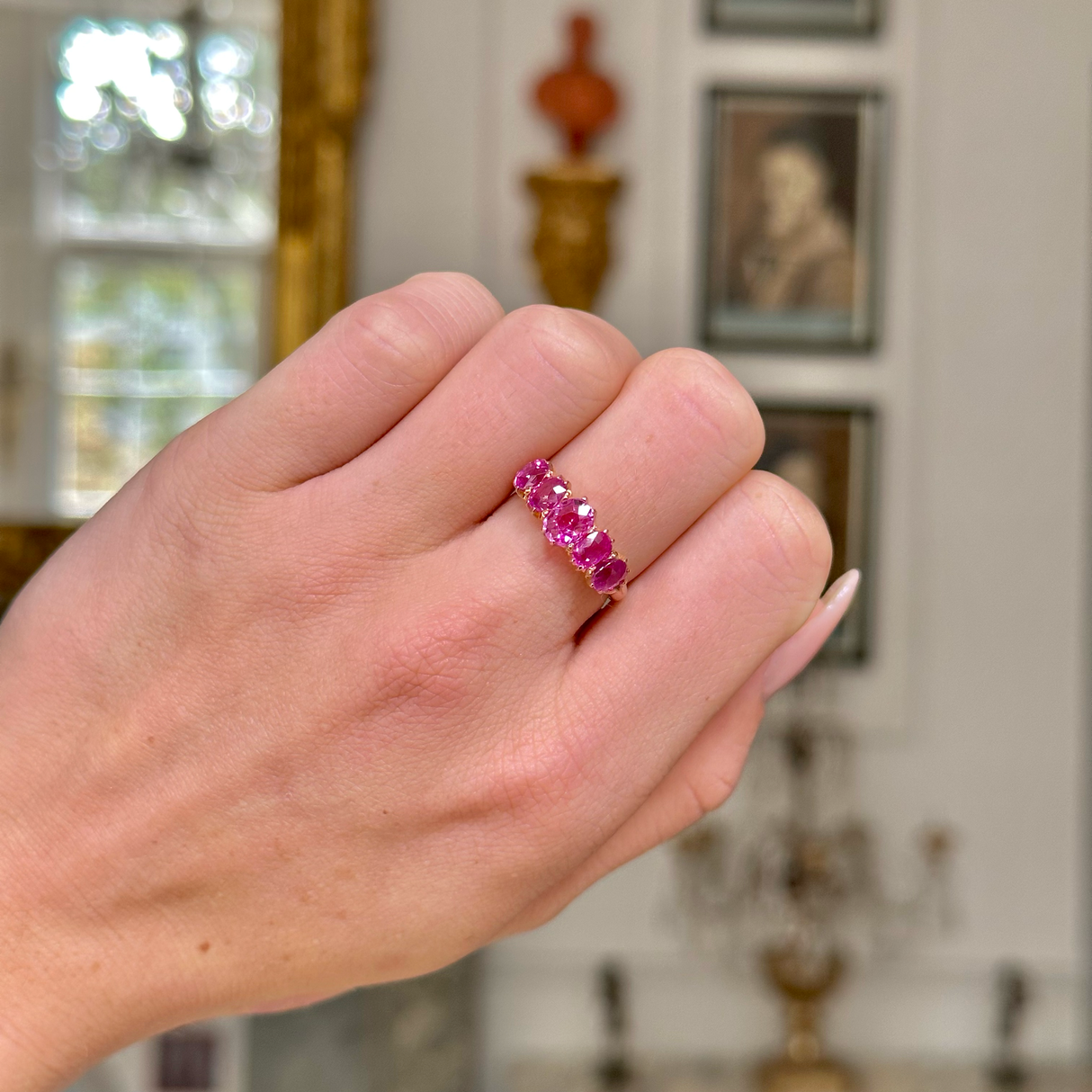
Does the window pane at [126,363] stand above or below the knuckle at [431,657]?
above

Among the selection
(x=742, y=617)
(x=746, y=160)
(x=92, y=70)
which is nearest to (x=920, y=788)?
(x=746, y=160)

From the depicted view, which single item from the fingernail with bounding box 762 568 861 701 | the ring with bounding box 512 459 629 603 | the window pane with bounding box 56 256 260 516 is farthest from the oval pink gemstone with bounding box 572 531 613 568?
the window pane with bounding box 56 256 260 516

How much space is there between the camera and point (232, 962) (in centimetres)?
47

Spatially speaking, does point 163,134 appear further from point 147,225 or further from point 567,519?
point 567,519

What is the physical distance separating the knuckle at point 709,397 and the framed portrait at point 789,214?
1499 millimetres

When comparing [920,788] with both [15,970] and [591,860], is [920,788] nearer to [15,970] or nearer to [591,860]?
[591,860]

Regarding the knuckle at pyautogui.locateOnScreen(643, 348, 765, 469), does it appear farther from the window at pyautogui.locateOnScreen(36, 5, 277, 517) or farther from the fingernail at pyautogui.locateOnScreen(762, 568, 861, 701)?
the window at pyautogui.locateOnScreen(36, 5, 277, 517)

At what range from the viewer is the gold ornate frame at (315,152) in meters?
1.70

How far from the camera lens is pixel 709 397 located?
1.38 ft

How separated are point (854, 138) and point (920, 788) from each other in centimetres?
112

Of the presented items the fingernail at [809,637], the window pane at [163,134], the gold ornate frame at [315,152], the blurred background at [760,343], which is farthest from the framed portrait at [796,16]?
the fingernail at [809,637]

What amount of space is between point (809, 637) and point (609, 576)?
14cm

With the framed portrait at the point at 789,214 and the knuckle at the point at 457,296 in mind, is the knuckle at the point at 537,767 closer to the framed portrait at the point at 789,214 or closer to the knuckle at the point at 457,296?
the knuckle at the point at 457,296

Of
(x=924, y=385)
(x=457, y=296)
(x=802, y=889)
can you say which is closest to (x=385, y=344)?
(x=457, y=296)
